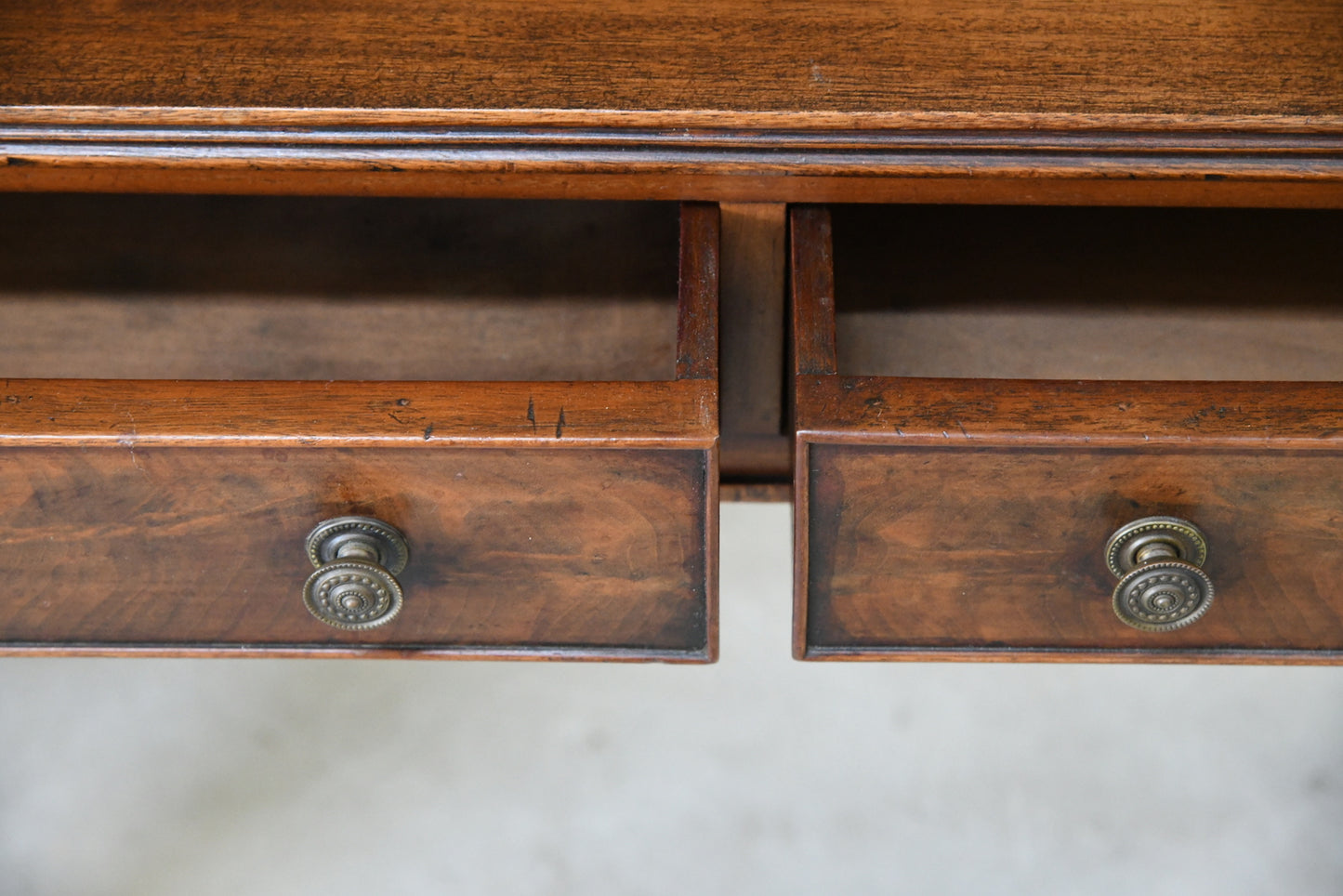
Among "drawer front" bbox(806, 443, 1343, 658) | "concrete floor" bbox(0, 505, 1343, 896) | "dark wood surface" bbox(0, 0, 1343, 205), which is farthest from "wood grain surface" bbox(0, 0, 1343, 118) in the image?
"concrete floor" bbox(0, 505, 1343, 896)

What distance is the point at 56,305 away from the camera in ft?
2.34

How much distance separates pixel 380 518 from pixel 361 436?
2.6 inches

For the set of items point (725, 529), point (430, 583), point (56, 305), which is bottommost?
point (430, 583)

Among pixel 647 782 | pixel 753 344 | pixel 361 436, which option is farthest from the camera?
pixel 647 782

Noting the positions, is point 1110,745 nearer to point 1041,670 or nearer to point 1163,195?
point 1041,670

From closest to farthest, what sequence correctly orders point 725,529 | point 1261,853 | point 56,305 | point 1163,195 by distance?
point 1163,195 < point 56,305 < point 1261,853 < point 725,529

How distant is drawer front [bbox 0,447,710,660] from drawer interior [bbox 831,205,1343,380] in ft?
0.70

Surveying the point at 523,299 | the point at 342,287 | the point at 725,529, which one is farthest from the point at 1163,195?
the point at 725,529

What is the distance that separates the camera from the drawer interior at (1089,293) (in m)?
0.68

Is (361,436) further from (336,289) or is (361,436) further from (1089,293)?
(1089,293)

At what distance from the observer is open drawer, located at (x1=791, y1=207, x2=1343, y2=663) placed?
47cm

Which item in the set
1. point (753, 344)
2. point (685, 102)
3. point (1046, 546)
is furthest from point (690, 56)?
point (1046, 546)

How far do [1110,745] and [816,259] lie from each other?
640 mm

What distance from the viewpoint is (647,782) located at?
94 cm
